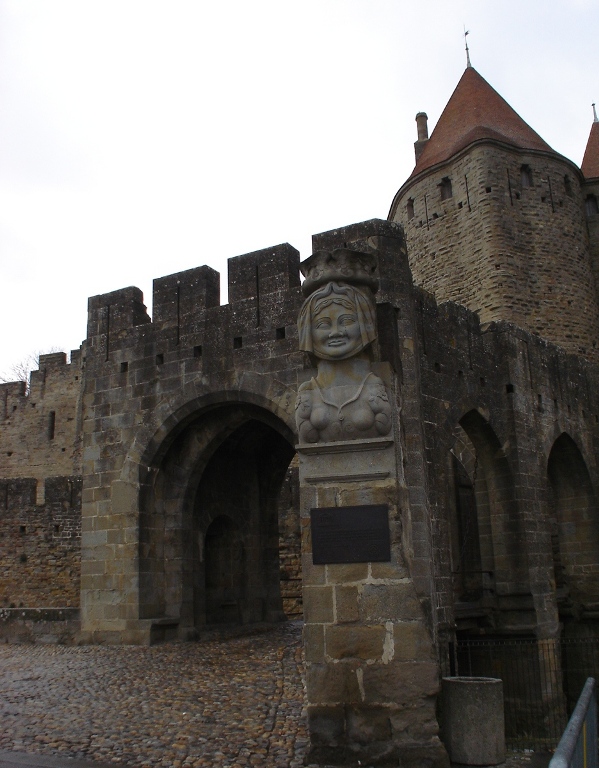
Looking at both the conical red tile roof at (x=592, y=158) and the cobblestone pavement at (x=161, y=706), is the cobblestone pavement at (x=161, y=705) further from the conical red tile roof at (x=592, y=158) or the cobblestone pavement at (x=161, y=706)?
the conical red tile roof at (x=592, y=158)

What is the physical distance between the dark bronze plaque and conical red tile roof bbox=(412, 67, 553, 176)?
57.2 ft

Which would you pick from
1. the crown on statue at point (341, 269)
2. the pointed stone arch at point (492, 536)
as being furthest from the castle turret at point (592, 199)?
the crown on statue at point (341, 269)

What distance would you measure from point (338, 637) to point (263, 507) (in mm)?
8079

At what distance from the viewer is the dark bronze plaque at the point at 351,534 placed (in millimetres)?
4930

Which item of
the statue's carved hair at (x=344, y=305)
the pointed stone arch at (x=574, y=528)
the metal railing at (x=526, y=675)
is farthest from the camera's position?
the pointed stone arch at (x=574, y=528)

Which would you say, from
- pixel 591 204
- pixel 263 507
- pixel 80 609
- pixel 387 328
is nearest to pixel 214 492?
pixel 263 507

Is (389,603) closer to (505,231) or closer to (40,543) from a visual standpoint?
(40,543)

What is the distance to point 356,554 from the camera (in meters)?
4.96

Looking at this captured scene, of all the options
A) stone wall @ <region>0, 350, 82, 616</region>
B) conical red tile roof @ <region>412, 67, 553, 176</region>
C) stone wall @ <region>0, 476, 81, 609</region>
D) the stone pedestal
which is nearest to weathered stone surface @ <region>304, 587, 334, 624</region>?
the stone pedestal

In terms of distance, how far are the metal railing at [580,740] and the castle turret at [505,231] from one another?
15.2 metres

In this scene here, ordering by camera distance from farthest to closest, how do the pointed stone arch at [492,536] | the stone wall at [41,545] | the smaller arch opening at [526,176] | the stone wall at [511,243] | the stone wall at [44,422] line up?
the stone wall at [44,422]
the smaller arch opening at [526,176]
the stone wall at [511,243]
the stone wall at [41,545]
the pointed stone arch at [492,536]

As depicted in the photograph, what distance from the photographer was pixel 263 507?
12.9m

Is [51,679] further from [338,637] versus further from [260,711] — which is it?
[338,637]

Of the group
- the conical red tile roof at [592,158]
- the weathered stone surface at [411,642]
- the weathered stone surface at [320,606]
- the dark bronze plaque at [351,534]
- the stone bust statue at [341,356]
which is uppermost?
the conical red tile roof at [592,158]
